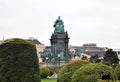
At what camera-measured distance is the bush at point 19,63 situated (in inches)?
837

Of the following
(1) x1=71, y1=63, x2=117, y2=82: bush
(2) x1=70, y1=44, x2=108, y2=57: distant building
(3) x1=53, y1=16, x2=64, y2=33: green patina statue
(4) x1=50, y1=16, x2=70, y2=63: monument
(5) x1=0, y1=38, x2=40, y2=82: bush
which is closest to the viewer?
(5) x1=0, y1=38, x2=40, y2=82: bush

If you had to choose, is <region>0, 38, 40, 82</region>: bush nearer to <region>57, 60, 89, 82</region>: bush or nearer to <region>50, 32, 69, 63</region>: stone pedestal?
<region>57, 60, 89, 82</region>: bush

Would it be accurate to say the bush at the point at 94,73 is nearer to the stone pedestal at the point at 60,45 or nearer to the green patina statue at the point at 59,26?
the stone pedestal at the point at 60,45

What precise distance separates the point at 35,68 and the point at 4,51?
1.71 meters

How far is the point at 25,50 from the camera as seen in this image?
21.6 metres

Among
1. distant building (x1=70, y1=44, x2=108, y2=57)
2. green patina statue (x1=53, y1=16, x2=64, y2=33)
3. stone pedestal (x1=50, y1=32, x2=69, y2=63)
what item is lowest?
distant building (x1=70, y1=44, x2=108, y2=57)

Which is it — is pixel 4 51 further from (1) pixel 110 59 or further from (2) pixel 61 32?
(1) pixel 110 59

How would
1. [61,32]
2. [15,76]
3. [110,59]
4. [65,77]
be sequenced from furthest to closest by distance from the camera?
[110,59], [61,32], [65,77], [15,76]

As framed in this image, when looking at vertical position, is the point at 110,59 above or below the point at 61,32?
below

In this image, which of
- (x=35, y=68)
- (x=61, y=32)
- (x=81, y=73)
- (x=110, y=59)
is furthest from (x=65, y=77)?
(x=110, y=59)

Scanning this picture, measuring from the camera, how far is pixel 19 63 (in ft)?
70.1

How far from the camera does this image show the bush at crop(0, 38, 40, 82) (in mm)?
21266

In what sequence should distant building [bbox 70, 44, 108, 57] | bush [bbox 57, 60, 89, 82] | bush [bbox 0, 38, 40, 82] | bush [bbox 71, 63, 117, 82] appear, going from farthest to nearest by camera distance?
distant building [bbox 70, 44, 108, 57], bush [bbox 57, 60, 89, 82], bush [bbox 71, 63, 117, 82], bush [bbox 0, 38, 40, 82]

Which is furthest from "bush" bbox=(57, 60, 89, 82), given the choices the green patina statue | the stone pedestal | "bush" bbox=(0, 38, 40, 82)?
the green patina statue
